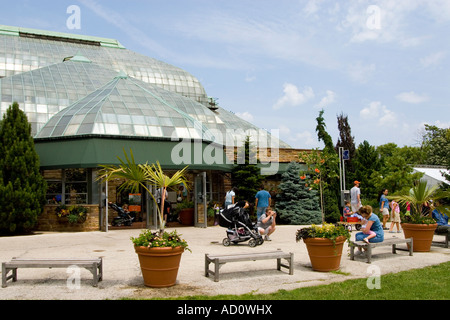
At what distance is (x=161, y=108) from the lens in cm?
2131

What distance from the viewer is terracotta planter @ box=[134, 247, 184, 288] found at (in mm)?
7031

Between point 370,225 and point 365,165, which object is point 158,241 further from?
point 365,165

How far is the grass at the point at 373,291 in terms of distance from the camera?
6.21m

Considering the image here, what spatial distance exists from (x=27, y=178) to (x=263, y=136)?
1928 cm

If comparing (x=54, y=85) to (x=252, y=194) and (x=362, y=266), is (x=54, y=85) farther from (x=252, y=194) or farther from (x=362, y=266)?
(x=362, y=266)

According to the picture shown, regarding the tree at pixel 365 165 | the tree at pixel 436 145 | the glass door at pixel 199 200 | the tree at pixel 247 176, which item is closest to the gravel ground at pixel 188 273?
the glass door at pixel 199 200

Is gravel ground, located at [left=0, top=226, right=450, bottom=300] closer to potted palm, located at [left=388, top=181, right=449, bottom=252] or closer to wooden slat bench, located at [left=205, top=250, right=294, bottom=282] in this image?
wooden slat bench, located at [left=205, top=250, right=294, bottom=282]

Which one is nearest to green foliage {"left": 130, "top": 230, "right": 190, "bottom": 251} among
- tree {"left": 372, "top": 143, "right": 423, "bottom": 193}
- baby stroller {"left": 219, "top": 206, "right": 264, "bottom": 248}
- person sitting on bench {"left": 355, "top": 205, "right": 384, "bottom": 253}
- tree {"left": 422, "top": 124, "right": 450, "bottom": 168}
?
person sitting on bench {"left": 355, "top": 205, "right": 384, "bottom": 253}

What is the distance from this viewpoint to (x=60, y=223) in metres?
17.3

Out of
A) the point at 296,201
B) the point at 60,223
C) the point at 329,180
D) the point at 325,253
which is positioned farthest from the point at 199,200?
the point at 325,253

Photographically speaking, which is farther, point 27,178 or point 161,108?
point 161,108

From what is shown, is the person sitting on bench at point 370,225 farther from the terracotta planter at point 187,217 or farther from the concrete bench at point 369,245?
the terracotta planter at point 187,217

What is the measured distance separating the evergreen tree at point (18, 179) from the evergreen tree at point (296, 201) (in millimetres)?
11041
